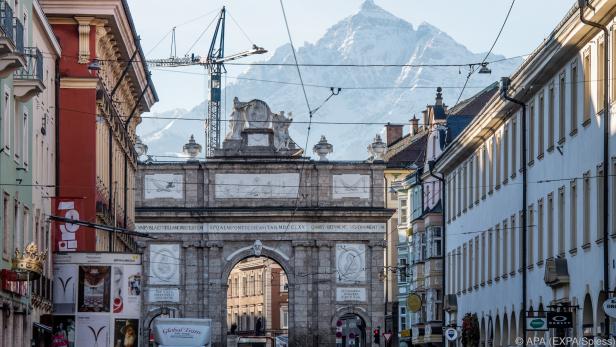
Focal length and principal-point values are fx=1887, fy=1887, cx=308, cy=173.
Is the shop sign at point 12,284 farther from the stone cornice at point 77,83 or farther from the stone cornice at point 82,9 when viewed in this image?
the stone cornice at point 82,9

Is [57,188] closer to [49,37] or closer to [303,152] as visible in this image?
[49,37]

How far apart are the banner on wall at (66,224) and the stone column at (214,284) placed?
52.1 meters

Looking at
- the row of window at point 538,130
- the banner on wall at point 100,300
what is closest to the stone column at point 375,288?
the row of window at point 538,130

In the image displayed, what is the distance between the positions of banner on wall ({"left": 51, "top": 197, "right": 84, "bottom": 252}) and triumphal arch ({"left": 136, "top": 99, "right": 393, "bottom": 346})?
50.9m

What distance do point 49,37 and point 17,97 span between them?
23.7 ft

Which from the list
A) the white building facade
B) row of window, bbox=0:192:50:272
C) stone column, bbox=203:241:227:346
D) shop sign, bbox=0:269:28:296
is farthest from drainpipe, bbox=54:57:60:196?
stone column, bbox=203:241:227:346

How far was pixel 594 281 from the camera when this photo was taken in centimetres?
3584

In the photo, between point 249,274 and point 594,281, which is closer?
point 594,281

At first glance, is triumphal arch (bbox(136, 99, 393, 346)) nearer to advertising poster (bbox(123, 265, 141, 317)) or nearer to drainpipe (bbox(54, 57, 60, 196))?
drainpipe (bbox(54, 57, 60, 196))

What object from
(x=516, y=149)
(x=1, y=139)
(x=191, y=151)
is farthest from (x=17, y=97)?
(x=191, y=151)

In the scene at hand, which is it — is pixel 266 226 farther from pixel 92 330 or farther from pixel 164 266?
pixel 92 330

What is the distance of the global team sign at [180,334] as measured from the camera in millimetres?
51156

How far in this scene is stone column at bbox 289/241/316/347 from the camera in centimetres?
9557

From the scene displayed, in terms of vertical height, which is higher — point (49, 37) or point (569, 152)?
point (49, 37)
